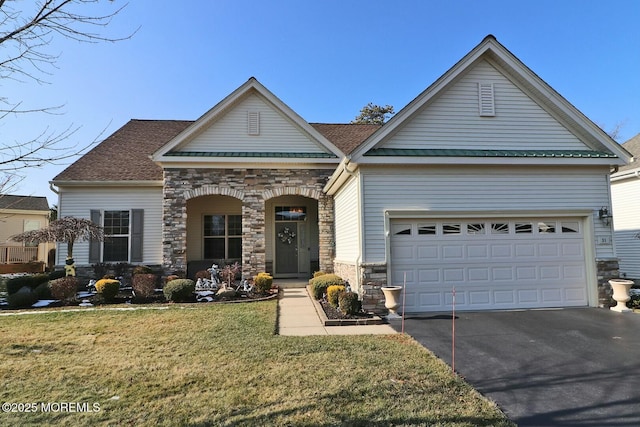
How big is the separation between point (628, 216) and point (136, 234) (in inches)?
719

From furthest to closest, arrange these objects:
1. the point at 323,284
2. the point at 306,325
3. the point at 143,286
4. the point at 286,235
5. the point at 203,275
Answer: the point at 286,235, the point at 203,275, the point at 143,286, the point at 323,284, the point at 306,325

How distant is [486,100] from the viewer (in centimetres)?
1003

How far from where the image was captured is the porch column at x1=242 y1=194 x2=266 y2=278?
44.3 feet

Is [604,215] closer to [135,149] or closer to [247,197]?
[247,197]

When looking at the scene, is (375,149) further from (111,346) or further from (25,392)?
(25,392)

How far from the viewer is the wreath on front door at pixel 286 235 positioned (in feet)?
49.9

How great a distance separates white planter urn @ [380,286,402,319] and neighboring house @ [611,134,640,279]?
10.9 metres

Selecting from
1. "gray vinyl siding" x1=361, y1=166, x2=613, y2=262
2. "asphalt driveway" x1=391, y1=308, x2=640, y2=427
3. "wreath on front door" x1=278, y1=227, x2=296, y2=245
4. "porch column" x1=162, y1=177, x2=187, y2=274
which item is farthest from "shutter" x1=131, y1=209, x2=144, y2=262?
"asphalt driveway" x1=391, y1=308, x2=640, y2=427

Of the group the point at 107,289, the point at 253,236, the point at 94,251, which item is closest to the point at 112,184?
the point at 94,251

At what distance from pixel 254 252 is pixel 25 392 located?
30.1ft

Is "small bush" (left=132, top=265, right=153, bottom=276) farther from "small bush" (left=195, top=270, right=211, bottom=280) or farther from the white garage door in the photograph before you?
the white garage door

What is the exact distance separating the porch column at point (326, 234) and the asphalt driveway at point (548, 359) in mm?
5424

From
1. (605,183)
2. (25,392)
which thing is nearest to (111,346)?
(25,392)

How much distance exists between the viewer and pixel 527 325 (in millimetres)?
7676
